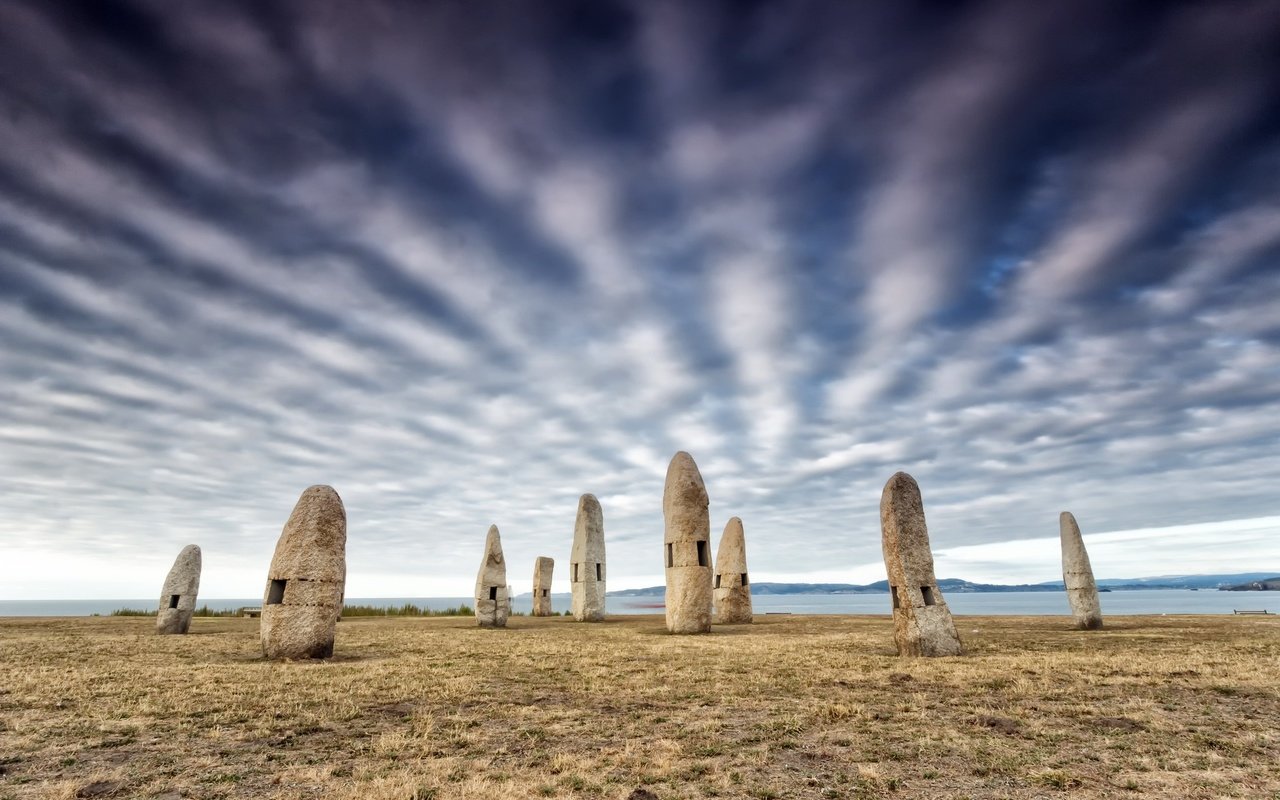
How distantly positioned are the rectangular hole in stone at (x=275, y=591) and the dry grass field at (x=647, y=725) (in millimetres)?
1224

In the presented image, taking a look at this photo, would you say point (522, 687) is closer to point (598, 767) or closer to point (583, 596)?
point (598, 767)

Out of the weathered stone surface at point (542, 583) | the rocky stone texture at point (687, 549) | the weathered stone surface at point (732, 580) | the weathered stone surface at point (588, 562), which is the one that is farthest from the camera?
the weathered stone surface at point (542, 583)

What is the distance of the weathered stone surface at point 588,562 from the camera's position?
2673 centimetres

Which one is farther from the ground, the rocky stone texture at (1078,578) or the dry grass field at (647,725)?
the rocky stone texture at (1078,578)

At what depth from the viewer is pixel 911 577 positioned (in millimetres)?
13156

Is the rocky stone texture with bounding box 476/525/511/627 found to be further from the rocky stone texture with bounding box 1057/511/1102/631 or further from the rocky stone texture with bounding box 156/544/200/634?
the rocky stone texture with bounding box 1057/511/1102/631

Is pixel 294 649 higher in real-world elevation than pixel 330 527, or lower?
lower

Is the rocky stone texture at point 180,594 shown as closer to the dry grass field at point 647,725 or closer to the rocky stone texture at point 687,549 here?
the dry grass field at point 647,725

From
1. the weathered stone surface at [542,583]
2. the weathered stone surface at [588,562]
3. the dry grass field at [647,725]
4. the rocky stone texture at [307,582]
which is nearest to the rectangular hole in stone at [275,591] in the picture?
the rocky stone texture at [307,582]

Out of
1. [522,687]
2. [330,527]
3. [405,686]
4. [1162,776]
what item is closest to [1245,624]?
[1162,776]

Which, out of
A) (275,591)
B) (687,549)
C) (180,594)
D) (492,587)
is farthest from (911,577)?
(180,594)

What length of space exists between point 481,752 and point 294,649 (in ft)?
27.2

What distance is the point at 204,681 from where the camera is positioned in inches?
379

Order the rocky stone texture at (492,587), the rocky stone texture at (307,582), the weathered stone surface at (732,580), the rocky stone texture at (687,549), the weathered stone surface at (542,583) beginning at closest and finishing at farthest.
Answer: the rocky stone texture at (307,582)
the rocky stone texture at (687,549)
the rocky stone texture at (492,587)
the weathered stone surface at (732,580)
the weathered stone surface at (542,583)
